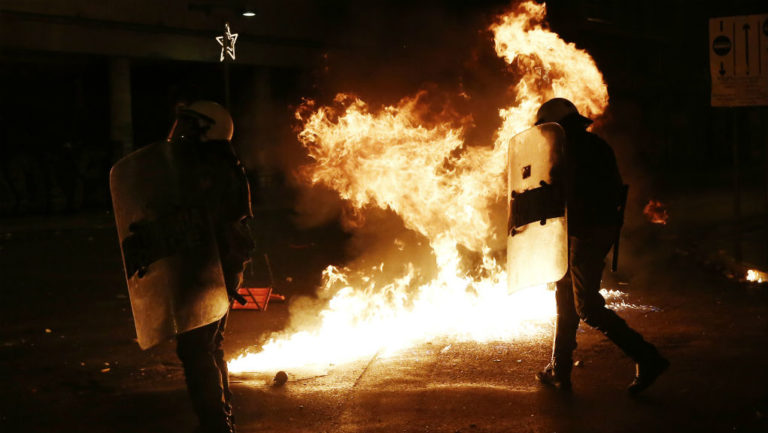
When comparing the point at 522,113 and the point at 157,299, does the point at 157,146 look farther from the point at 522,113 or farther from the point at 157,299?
the point at 522,113

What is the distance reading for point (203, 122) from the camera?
4352mm

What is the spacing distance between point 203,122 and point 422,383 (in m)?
2.39

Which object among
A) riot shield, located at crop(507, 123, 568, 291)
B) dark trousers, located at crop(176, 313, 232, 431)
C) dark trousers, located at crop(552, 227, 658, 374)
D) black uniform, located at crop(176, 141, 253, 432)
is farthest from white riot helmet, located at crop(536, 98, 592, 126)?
dark trousers, located at crop(176, 313, 232, 431)

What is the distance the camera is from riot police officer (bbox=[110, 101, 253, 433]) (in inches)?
162

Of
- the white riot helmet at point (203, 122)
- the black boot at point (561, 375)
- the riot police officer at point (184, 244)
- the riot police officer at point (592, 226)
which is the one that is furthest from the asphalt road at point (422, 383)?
the white riot helmet at point (203, 122)

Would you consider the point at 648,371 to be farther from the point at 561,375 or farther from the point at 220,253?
the point at 220,253

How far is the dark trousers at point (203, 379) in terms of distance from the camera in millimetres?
4125

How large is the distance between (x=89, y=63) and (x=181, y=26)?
3.15 meters

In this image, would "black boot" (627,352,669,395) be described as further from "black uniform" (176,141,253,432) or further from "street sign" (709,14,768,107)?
"street sign" (709,14,768,107)

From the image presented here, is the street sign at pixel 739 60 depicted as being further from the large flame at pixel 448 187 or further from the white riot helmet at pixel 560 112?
the white riot helmet at pixel 560 112

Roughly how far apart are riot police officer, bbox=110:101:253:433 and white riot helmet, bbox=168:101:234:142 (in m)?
0.12

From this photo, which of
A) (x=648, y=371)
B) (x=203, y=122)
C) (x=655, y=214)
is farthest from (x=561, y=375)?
(x=655, y=214)

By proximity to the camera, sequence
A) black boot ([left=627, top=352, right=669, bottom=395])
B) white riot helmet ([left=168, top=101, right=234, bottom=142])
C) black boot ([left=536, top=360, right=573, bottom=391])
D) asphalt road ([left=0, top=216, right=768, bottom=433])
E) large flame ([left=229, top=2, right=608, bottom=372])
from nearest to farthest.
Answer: white riot helmet ([left=168, top=101, right=234, bottom=142]) < asphalt road ([left=0, top=216, right=768, bottom=433]) < black boot ([left=627, top=352, right=669, bottom=395]) < black boot ([left=536, top=360, right=573, bottom=391]) < large flame ([left=229, top=2, right=608, bottom=372])

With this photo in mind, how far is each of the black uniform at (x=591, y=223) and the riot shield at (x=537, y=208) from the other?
0.27 ft
